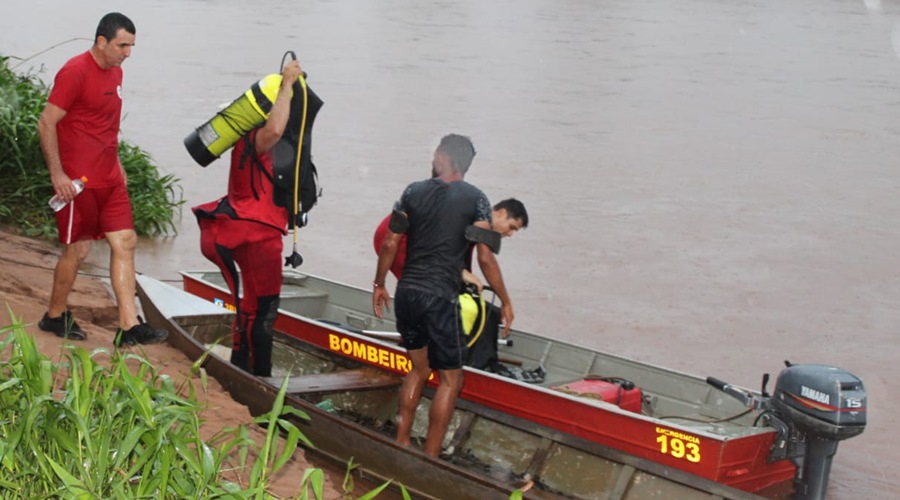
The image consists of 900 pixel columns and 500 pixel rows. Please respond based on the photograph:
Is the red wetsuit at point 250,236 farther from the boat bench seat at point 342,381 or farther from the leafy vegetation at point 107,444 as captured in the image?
the leafy vegetation at point 107,444

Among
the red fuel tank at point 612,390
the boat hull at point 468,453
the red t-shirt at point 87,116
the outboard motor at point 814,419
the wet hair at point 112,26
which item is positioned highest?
the wet hair at point 112,26

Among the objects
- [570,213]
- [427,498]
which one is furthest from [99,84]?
[570,213]

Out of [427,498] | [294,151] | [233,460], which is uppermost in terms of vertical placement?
[294,151]

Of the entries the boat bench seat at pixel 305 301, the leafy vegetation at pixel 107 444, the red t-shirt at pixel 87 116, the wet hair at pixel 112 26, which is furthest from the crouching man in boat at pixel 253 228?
the boat bench seat at pixel 305 301

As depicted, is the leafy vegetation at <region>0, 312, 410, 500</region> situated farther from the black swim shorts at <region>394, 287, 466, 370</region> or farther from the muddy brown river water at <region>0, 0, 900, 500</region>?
the muddy brown river water at <region>0, 0, 900, 500</region>

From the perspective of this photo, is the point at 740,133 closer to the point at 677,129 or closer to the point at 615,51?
the point at 677,129

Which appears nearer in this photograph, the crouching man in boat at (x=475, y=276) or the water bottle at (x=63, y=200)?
the water bottle at (x=63, y=200)

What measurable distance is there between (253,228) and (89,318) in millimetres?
2725

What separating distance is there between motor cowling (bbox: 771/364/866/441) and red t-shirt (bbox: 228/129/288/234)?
280 centimetres

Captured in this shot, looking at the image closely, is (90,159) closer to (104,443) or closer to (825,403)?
(104,443)

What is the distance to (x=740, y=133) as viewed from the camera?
65.3ft

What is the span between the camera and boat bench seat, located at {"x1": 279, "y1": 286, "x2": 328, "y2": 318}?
9.25 metres

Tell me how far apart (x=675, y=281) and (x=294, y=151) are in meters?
6.18

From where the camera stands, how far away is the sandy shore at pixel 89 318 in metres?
6.27
